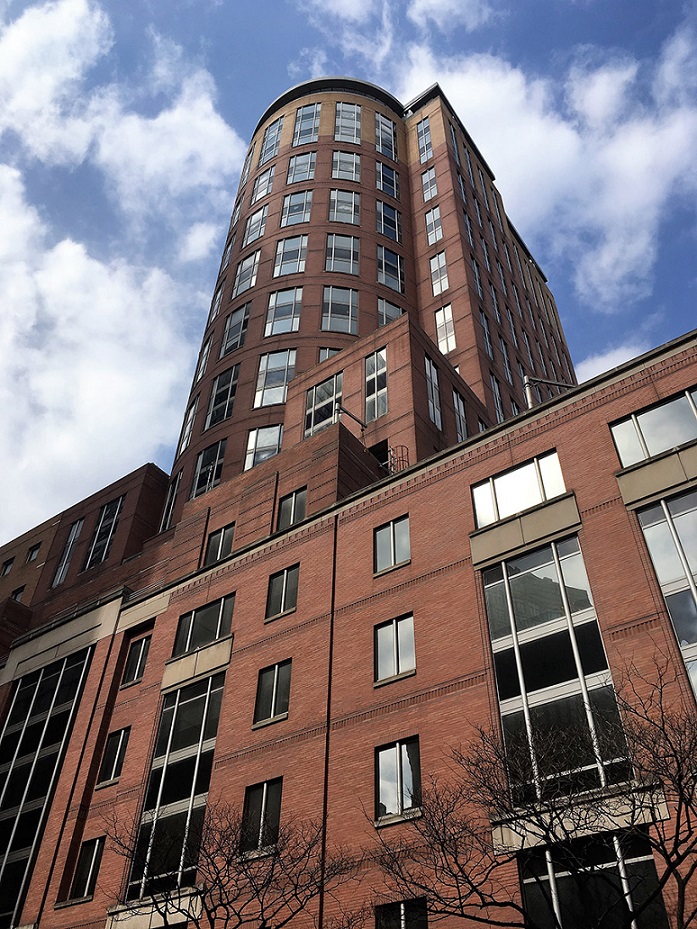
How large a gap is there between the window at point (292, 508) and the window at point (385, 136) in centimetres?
5326

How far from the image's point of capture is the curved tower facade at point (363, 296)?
46.1m

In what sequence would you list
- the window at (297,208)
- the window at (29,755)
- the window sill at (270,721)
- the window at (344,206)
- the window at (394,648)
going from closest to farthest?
the window at (394,648) → the window sill at (270,721) → the window at (29,755) → the window at (344,206) → the window at (297,208)

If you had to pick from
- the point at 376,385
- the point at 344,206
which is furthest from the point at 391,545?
the point at 344,206

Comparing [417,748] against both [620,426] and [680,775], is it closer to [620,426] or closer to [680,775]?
[680,775]

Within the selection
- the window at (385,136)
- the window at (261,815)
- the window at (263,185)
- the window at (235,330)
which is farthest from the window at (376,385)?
the window at (385,136)

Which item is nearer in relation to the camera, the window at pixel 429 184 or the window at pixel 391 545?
the window at pixel 391 545

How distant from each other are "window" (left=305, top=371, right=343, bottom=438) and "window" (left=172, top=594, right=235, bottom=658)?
14510mm

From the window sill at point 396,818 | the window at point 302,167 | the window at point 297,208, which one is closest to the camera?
the window sill at point 396,818

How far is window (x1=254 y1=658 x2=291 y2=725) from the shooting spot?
27375 millimetres

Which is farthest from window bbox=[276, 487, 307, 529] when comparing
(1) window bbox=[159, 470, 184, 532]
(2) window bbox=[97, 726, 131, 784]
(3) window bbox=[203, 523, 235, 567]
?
(1) window bbox=[159, 470, 184, 532]

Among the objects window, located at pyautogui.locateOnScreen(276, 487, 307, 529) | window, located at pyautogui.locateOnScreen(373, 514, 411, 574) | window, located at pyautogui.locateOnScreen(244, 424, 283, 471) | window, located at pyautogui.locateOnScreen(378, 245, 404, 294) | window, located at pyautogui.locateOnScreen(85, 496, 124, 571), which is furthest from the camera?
window, located at pyautogui.locateOnScreen(378, 245, 404, 294)

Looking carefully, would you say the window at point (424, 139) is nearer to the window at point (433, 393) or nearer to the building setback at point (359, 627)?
the building setback at point (359, 627)

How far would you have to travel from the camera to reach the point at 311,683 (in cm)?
2695

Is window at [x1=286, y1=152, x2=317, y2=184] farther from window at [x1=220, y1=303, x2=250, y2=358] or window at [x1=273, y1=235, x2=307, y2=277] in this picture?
window at [x1=220, y1=303, x2=250, y2=358]
